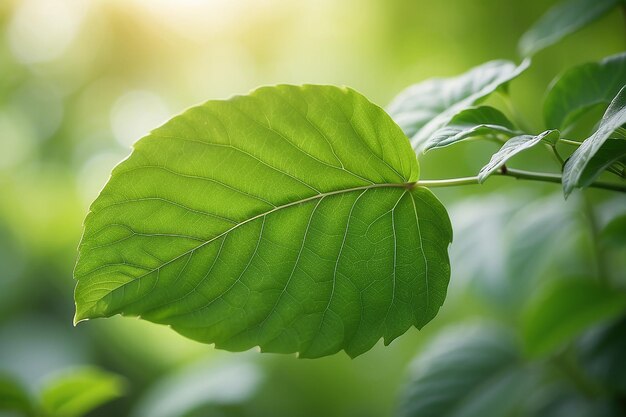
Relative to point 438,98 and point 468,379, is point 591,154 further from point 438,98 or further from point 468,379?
point 468,379

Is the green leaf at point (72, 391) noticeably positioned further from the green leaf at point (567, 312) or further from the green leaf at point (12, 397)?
the green leaf at point (567, 312)

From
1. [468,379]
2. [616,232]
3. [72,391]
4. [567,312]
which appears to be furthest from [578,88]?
[72,391]

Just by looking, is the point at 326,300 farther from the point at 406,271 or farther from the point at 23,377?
the point at 23,377

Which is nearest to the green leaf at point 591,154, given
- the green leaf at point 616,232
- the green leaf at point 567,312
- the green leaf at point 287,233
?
the green leaf at point 287,233

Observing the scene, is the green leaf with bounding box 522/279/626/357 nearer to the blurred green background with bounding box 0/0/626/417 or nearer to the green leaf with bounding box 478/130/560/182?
the blurred green background with bounding box 0/0/626/417

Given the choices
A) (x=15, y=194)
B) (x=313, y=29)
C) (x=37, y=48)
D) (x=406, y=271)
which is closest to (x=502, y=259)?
(x=406, y=271)

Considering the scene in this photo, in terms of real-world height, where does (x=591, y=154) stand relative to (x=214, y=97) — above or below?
below
